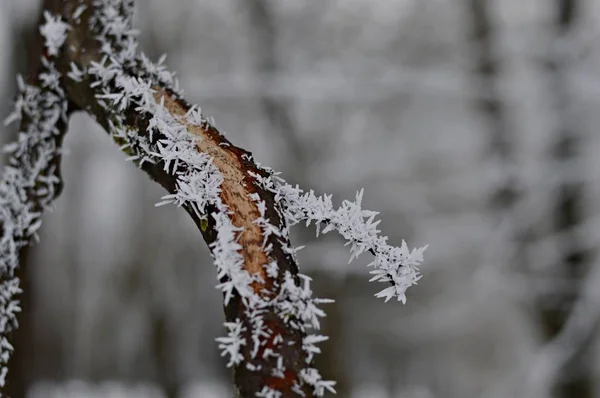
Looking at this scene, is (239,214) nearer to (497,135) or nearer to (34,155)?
(34,155)

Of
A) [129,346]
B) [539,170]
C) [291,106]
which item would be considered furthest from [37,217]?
[129,346]

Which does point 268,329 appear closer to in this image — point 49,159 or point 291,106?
point 49,159

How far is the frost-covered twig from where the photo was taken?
0.82ft

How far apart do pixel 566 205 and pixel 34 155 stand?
3.14 m

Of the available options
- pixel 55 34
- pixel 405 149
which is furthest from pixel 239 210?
pixel 405 149

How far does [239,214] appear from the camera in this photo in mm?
291

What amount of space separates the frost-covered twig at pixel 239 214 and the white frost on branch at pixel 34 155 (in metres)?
0.05

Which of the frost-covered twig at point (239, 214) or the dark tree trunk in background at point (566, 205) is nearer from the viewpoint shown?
the frost-covered twig at point (239, 214)

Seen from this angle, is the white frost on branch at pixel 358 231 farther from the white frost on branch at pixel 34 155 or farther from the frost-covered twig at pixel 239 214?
the white frost on branch at pixel 34 155

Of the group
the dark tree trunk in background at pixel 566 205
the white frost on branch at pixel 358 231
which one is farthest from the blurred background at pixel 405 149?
the white frost on branch at pixel 358 231

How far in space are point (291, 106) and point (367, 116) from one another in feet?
2.15

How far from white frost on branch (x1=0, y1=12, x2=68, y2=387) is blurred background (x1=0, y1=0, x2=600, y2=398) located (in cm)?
3

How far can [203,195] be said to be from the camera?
0.98ft

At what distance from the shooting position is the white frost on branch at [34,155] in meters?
0.50
